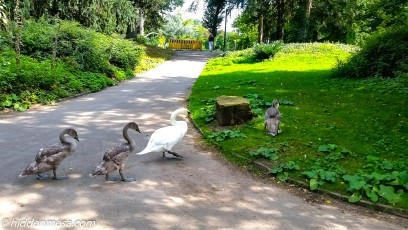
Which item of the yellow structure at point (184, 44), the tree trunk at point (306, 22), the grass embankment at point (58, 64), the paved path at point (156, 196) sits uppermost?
the tree trunk at point (306, 22)

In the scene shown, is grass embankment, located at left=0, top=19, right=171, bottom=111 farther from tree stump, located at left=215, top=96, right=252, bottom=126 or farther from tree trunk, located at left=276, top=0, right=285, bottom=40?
tree trunk, located at left=276, top=0, right=285, bottom=40

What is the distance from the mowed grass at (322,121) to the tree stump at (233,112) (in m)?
0.26

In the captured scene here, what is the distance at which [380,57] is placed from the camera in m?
18.0

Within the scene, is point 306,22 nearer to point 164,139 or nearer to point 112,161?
point 164,139

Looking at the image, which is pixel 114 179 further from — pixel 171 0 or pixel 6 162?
pixel 171 0

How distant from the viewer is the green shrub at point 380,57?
57.5 feet

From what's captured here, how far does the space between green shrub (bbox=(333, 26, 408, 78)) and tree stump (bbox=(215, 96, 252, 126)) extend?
9860mm

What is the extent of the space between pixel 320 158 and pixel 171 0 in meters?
44.0

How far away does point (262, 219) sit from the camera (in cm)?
568

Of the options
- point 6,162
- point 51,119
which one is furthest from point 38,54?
point 6,162

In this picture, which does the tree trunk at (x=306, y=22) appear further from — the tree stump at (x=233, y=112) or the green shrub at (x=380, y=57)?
the tree stump at (x=233, y=112)

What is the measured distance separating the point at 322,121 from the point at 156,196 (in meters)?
6.60

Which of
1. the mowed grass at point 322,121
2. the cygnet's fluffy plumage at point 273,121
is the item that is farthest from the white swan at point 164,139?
the cygnet's fluffy plumage at point 273,121

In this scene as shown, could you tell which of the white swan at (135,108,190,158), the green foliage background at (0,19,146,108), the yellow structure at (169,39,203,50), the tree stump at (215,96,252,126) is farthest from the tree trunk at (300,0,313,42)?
the white swan at (135,108,190,158)
